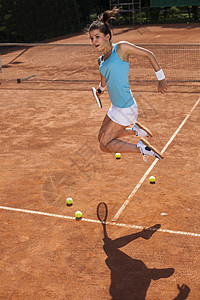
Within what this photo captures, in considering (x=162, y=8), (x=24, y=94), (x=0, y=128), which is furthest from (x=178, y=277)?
(x=162, y=8)

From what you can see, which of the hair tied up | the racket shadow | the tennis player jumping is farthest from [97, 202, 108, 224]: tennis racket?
the hair tied up

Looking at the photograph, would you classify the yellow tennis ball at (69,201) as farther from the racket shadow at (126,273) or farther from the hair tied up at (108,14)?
the hair tied up at (108,14)

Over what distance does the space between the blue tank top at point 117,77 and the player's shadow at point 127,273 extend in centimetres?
225

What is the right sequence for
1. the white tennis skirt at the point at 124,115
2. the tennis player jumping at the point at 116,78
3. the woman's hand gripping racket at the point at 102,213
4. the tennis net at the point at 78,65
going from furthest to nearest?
the tennis net at the point at 78,65 < the white tennis skirt at the point at 124,115 < the woman's hand gripping racket at the point at 102,213 < the tennis player jumping at the point at 116,78

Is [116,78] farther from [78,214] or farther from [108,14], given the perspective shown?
[78,214]

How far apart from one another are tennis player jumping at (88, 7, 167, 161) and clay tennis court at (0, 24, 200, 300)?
1.11 meters

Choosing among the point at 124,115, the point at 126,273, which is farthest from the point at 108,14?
the point at 126,273

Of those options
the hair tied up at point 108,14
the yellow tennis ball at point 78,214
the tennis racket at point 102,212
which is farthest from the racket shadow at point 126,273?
the hair tied up at point 108,14

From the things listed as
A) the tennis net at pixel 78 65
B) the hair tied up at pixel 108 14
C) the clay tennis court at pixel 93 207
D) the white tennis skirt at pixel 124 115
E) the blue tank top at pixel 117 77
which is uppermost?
the hair tied up at pixel 108 14

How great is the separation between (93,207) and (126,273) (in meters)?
1.93

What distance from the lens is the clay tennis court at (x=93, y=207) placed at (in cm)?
534

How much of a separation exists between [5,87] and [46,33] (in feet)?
59.8

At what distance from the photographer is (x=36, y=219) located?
273 inches

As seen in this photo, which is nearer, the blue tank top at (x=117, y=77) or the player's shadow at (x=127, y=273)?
the player's shadow at (x=127, y=273)
